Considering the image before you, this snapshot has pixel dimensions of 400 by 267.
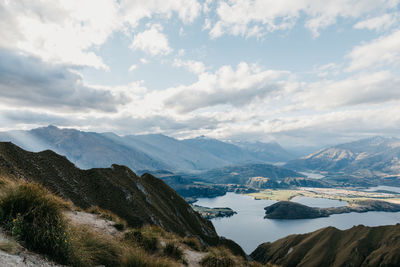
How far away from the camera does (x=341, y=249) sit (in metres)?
117

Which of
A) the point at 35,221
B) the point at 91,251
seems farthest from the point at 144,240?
the point at 35,221

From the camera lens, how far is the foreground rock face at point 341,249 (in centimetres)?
10388

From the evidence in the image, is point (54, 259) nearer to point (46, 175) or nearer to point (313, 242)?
point (46, 175)

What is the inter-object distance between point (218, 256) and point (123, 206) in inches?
1200

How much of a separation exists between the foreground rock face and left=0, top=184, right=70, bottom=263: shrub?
134167 mm

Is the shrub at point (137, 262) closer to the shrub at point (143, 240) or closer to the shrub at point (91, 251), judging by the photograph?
the shrub at point (91, 251)

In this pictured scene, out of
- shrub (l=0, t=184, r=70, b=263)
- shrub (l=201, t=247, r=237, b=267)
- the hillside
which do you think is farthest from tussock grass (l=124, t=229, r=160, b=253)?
the hillside

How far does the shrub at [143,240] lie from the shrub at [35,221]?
5.73 m

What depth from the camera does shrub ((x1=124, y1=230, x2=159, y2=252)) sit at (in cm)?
1288

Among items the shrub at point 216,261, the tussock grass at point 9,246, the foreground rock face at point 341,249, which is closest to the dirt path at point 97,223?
the shrub at point 216,261

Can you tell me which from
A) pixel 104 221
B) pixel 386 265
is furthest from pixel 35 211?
pixel 386 265

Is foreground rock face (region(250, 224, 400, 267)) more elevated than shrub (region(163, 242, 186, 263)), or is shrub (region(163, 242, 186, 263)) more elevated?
shrub (region(163, 242, 186, 263))

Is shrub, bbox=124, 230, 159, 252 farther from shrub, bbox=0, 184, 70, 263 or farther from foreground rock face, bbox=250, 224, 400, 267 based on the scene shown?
foreground rock face, bbox=250, 224, 400, 267

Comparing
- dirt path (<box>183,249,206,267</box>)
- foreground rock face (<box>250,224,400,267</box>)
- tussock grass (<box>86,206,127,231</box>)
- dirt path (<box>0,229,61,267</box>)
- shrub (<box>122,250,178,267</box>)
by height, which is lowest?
foreground rock face (<box>250,224,400,267</box>)
